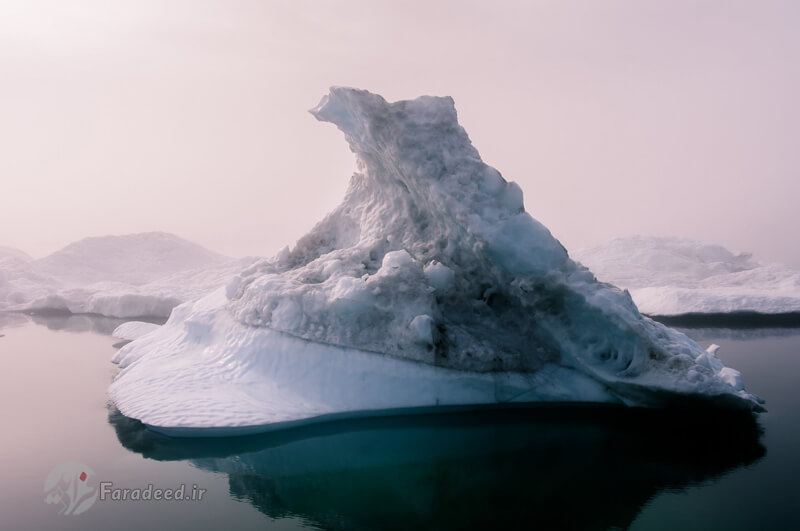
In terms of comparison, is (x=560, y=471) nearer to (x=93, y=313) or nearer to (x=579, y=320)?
(x=579, y=320)

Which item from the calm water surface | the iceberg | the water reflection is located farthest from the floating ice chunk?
the water reflection

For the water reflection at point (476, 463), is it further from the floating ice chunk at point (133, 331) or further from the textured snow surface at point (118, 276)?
the textured snow surface at point (118, 276)

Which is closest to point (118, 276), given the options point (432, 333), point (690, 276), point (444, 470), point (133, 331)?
point (133, 331)

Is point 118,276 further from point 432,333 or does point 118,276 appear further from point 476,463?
point 476,463

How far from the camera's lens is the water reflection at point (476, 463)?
3.79 metres

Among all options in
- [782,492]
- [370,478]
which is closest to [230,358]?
[370,478]

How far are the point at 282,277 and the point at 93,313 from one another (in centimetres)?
1396

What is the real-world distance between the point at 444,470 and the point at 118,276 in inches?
900

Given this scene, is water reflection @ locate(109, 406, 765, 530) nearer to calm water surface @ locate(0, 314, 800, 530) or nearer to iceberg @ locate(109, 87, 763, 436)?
calm water surface @ locate(0, 314, 800, 530)

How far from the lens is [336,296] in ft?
19.5

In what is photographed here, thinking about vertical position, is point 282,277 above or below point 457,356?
above

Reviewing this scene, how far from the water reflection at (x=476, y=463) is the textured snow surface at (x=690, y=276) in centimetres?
855

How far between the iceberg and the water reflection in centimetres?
23

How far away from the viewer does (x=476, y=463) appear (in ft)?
15.1
